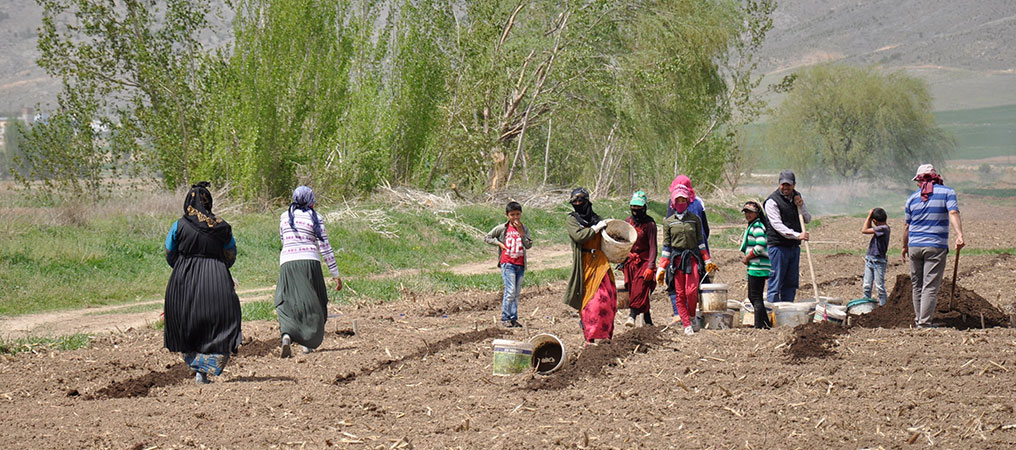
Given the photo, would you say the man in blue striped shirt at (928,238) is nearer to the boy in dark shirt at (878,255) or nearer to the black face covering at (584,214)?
the boy in dark shirt at (878,255)

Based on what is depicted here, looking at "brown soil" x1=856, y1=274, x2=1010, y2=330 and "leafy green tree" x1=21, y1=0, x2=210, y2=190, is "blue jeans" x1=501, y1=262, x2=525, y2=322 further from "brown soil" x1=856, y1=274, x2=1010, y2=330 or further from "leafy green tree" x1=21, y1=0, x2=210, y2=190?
"leafy green tree" x1=21, y1=0, x2=210, y2=190

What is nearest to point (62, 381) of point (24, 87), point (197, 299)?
point (197, 299)

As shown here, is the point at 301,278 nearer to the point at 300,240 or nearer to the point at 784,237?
the point at 300,240

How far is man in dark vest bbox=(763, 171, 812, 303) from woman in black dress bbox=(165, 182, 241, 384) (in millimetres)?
5342

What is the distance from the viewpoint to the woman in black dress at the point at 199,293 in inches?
321

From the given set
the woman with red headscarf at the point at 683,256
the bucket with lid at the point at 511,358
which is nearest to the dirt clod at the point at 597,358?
the bucket with lid at the point at 511,358

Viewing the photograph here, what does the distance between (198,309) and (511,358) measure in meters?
2.52

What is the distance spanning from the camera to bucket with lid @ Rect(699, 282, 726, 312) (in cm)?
990

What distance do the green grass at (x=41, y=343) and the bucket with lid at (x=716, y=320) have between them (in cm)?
633

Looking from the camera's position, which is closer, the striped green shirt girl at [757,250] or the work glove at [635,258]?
the striped green shirt girl at [757,250]

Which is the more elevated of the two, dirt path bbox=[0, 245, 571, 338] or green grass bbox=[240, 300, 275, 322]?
green grass bbox=[240, 300, 275, 322]

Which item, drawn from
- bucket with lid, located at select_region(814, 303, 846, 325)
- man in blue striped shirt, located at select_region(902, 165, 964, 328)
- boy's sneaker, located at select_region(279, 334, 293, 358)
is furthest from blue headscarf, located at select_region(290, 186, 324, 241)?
man in blue striped shirt, located at select_region(902, 165, 964, 328)

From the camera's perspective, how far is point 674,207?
396 inches

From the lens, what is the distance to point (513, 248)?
11.3 meters
